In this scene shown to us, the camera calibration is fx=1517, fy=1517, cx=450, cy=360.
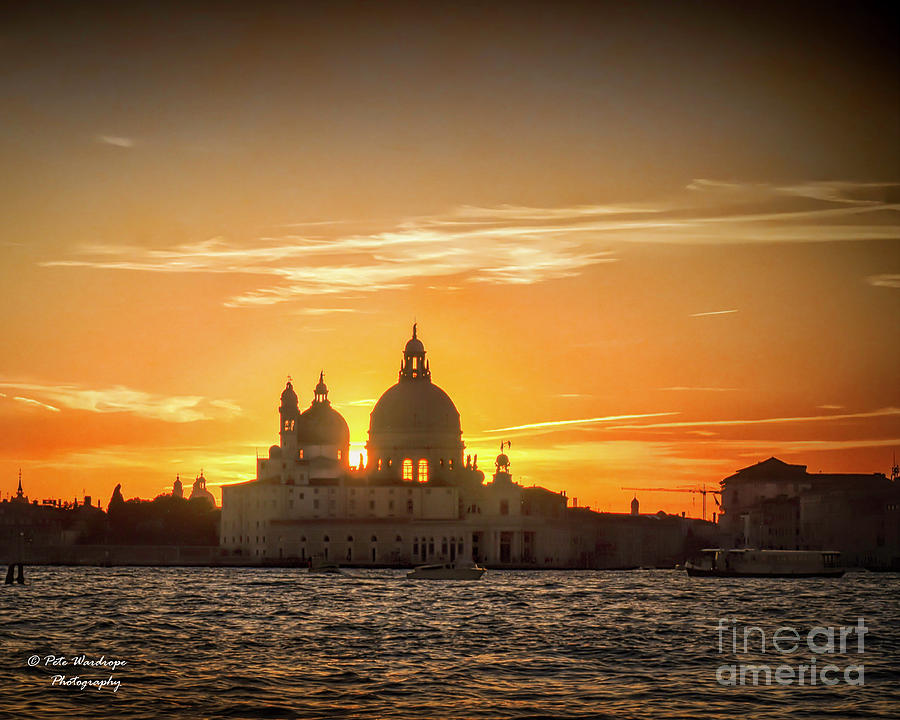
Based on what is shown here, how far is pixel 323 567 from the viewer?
126438 mm

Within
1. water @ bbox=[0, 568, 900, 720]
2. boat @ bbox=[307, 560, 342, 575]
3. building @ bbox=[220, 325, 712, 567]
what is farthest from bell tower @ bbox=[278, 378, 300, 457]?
water @ bbox=[0, 568, 900, 720]

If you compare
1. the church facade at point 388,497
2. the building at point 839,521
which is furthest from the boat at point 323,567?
the building at point 839,521

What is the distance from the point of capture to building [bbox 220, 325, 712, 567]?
139375 mm

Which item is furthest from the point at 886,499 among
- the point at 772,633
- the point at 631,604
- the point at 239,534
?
the point at 772,633

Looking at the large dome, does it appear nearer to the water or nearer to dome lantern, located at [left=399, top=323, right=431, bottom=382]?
dome lantern, located at [left=399, top=323, right=431, bottom=382]

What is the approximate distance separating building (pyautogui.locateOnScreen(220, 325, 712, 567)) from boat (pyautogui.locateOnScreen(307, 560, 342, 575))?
9.72m

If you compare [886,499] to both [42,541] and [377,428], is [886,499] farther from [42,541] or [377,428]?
[42,541]

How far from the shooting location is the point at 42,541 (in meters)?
152

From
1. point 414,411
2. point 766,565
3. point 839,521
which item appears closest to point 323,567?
point 414,411

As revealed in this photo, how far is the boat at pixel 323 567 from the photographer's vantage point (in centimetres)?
12469

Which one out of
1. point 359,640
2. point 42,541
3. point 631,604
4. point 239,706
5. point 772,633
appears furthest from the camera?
point 42,541

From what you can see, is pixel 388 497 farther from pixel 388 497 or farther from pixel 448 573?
pixel 448 573

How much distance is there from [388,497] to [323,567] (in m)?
17.8

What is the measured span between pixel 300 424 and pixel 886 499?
62892mm
